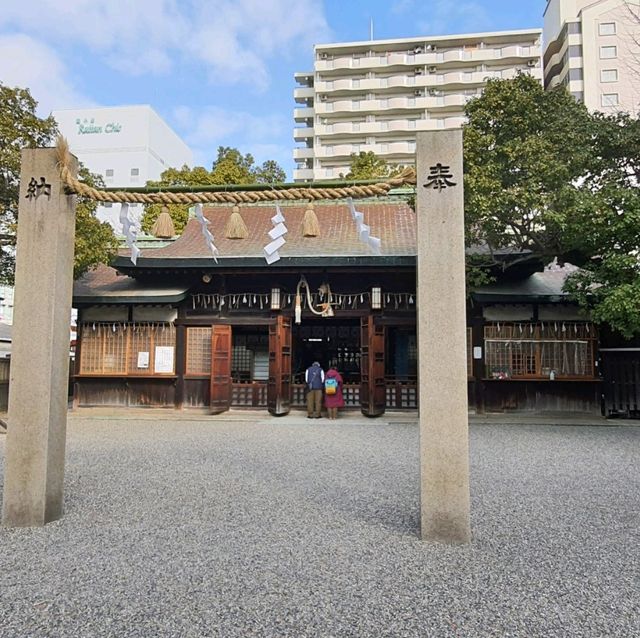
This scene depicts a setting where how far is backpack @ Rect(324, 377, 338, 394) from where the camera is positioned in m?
12.4

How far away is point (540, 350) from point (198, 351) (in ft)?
28.4

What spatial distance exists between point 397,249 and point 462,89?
138 feet

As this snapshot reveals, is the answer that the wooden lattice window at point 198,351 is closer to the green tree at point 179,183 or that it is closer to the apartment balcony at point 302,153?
the green tree at point 179,183

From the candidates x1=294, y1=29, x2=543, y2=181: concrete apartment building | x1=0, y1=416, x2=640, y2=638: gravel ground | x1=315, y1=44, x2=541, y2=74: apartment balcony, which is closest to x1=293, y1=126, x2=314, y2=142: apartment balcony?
x1=294, y1=29, x2=543, y2=181: concrete apartment building

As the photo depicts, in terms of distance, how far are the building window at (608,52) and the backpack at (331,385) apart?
44377mm

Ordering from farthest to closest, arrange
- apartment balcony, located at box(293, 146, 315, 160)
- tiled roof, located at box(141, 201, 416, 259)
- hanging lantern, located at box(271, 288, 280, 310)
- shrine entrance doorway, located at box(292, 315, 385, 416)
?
apartment balcony, located at box(293, 146, 315, 160), shrine entrance doorway, located at box(292, 315, 385, 416), tiled roof, located at box(141, 201, 416, 259), hanging lantern, located at box(271, 288, 280, 310)

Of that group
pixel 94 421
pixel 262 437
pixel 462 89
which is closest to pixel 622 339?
pixel 262 437

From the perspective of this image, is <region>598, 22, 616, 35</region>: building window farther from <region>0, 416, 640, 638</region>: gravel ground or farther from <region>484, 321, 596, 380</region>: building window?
<region>0, 416, 640, 638</region>: gravel ground

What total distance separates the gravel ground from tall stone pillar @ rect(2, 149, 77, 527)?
0.31 meters

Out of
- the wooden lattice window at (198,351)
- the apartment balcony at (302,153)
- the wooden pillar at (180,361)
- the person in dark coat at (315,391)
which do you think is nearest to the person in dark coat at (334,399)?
the person in dark coat at (315,391)

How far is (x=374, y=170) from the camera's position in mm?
21344

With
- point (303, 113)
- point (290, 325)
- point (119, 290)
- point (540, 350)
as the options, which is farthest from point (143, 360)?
point (303, 113)

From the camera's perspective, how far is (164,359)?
42.9 feet

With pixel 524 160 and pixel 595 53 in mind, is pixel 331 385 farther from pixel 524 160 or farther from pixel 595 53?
pixel 595 53
